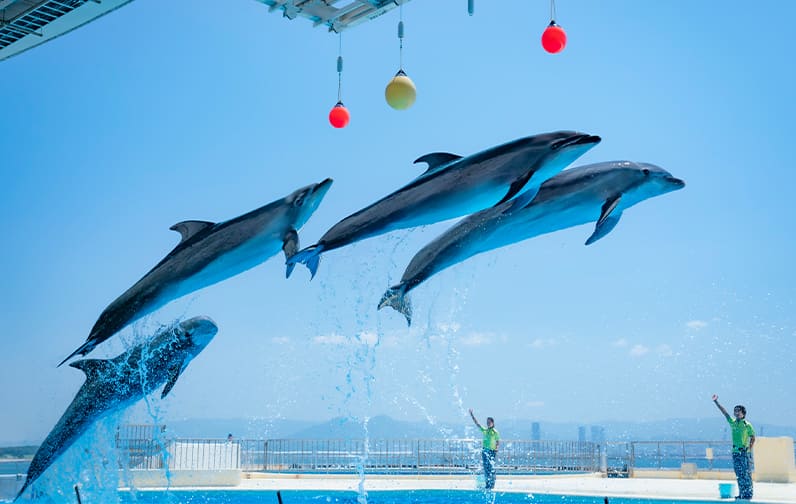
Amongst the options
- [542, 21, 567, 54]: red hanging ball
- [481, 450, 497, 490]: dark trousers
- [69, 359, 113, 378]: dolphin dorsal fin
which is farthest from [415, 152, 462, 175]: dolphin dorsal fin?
[481, 450, 497, 490]: dark trousers

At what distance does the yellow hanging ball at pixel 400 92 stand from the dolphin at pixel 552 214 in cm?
124

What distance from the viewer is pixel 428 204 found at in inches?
213

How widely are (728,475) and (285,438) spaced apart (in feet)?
31.7

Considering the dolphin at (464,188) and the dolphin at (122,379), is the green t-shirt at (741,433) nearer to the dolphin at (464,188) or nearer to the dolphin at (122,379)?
the dolphin at (464,188)

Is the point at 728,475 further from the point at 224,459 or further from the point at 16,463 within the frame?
the point at 16,463

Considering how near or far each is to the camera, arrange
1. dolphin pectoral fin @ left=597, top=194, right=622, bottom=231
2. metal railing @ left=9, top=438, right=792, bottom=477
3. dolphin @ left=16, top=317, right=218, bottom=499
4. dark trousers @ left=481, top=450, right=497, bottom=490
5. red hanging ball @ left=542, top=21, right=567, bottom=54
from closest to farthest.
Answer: dolphin pectoral fin @ left=597, top=194, right=622, bottom=231 < red hanging ball @ left=542, top=21, right=567, bottom=54 < dolphin @ left=16, top=317, right=218, bottom=499 < dark trousers @ left=481, top=450, right=497, bottom=490 < metal railing @ left=9, top=438, right=792, bottom=477

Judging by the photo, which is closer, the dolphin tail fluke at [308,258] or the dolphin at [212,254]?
the dolphin tail fluke at [308,258]

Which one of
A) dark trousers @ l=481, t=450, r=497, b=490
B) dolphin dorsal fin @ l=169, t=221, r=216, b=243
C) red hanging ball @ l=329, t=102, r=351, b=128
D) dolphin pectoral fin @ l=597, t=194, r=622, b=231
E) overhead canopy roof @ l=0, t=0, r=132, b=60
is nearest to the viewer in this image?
dolphin pectoral fin @ l=597, t=194, r=622, b=231

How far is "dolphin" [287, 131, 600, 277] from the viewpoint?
534cm

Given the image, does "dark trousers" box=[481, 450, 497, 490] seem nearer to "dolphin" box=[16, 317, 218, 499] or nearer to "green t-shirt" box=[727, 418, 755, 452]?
"green t-shirt" box=[727, 418, 755, 452]

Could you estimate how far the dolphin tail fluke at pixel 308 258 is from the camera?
216 inches

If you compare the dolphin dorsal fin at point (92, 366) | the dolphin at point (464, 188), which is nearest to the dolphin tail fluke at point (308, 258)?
the dolphin at point (464, 188)

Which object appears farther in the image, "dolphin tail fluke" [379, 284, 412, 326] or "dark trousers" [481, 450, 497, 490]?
"dark trousers" [481, 450, 497, 490]

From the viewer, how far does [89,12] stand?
852 cm
